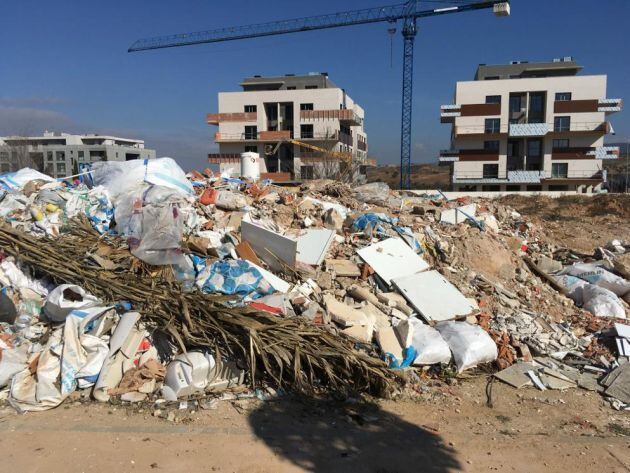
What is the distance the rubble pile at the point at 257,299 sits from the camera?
161 inches

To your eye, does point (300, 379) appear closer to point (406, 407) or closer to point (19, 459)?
point (406, 407)

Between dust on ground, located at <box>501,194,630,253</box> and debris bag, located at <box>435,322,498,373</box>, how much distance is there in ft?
20.6

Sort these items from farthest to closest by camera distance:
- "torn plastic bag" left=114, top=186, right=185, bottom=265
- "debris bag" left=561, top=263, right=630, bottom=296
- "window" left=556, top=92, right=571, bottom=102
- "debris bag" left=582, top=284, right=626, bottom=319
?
"window" left=556, top=92, right=571, bottom=102
"debris bag" left=561, top=263, right=630, bottom=296
"debris bag" left=582, top=284, right=626, bottom=319
"torn plastic bag" left=114, top=186, right=185, bottom=265

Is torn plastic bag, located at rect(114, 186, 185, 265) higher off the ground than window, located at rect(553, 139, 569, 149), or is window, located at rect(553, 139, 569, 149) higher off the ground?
window, located at rect(553, 139, 569, 149)

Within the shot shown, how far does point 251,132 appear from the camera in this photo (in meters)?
41.8

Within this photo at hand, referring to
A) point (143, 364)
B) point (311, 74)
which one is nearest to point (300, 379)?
point (143, 364)

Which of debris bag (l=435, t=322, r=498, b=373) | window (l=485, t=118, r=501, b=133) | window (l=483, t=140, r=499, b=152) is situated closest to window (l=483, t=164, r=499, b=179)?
window (l=483, t=140, r=499, b=152)

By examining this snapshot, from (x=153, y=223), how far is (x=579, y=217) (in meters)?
16.7

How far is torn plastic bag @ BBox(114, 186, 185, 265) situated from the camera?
529cm

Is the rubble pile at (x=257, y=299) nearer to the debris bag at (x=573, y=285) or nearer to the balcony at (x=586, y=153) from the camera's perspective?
the debris bag at (x=573, y=285)

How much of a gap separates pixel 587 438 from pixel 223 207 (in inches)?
215

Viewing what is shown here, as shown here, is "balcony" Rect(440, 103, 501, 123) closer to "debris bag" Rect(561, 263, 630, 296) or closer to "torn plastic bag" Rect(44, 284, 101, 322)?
"debris bag" Rect(561, 263, 630, 296)

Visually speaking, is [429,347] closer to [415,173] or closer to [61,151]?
[61,151]

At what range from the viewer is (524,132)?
118ft
